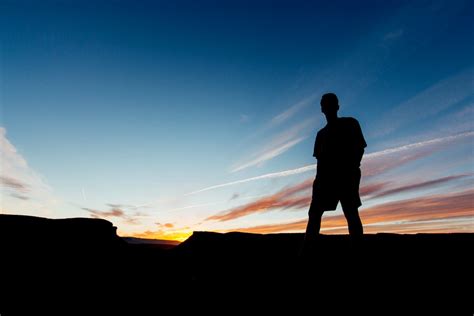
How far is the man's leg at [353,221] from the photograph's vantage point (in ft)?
12.8

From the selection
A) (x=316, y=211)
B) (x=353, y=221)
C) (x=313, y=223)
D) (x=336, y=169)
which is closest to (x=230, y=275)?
(x=313, y=223)

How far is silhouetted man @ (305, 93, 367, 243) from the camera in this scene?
4.05m

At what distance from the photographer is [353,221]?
394 cm

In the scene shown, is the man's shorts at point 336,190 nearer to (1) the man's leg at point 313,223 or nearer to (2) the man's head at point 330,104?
(1) the man's leg at point 313,223

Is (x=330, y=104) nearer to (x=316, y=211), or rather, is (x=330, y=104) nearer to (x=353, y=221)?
(x=316, y=211)

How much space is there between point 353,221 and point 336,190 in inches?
19.5

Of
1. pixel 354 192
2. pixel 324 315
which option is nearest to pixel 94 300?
pixel 324 315

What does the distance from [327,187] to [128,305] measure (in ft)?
10.3

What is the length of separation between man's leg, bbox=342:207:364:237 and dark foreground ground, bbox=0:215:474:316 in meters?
0.16

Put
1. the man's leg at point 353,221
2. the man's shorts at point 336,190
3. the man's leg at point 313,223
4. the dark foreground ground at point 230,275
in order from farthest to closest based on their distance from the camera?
the man's leg at point 313,223 → the man's shorts at point 336,190 → the man's leg at point 353,221 → the dark foreground ground at point 230,275

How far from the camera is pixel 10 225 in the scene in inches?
235

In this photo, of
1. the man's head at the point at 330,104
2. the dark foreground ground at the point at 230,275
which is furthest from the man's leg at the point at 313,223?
the man's head at the point at 330,104

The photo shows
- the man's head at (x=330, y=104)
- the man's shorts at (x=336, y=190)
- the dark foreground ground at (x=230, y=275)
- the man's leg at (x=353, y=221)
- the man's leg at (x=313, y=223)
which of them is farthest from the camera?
the man's head at (x=330, y=104)

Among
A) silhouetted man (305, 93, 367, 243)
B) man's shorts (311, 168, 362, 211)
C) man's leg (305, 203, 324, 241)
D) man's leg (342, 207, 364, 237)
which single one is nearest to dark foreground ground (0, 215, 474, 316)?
man's leg (342, 207, 364, 237)
